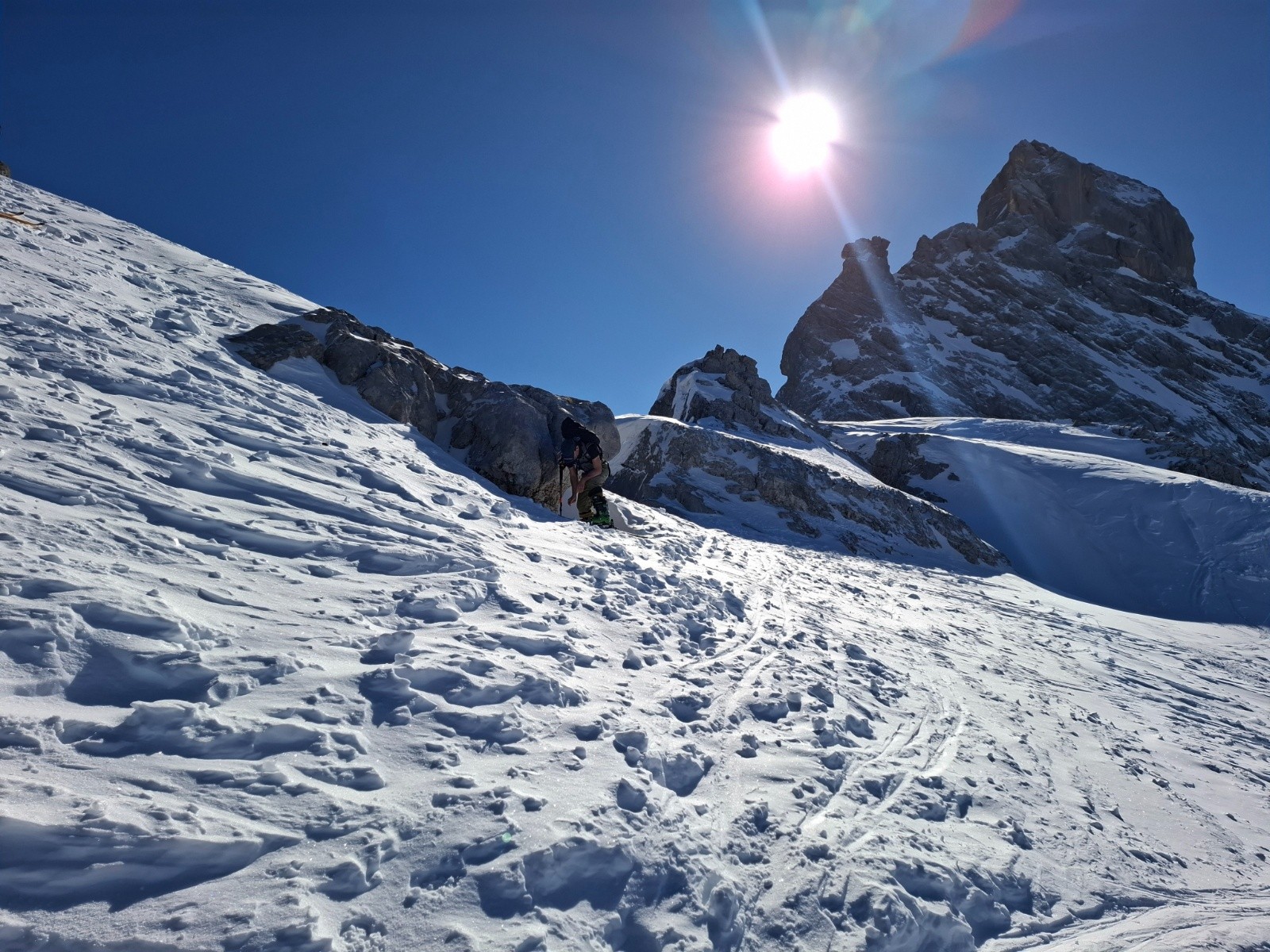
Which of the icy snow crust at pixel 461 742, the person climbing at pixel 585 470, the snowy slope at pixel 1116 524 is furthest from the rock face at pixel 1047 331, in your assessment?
the icy snow crust at pixel 461 742

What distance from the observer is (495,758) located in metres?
3.83

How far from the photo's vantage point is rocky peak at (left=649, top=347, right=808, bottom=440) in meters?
28.8

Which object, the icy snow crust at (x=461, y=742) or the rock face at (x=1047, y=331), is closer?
the icy snow crust at (x=461, y=742)

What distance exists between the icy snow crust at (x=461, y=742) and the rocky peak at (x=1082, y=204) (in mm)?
124017

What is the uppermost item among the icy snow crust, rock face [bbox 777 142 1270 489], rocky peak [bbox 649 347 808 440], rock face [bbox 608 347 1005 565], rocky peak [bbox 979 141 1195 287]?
rocky peak [bbox 979 141 1195 287]

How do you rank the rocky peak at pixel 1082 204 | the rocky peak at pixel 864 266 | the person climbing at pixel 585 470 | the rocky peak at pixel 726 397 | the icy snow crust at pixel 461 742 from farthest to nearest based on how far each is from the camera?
the rocky peak at pixel 1082 204, the rocky peak at pixel 864 266, the rocky peak at pixel 726 397, the person climbing at pixel 585 470, the icy snow crust at pixel 461 742

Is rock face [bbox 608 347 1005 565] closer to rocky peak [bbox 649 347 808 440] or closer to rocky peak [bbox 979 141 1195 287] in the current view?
rocky peak [bbox 649 347 808 440]

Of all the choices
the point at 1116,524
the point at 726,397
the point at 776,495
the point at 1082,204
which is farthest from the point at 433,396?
the point at 1082,204

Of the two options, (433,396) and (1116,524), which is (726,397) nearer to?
(1116,524)

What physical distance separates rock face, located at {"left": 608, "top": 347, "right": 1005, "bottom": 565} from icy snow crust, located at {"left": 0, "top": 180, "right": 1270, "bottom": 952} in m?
10.6

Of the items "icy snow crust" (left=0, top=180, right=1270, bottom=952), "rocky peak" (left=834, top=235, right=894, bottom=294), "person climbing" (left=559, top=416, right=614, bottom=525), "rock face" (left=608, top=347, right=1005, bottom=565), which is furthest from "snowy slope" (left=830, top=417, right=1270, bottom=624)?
"rocky peak" (left=834, top=235, right=894, bottom=294)

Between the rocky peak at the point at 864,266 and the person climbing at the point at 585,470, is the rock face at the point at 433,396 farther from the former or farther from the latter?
the rocky peak at the point at 864,266

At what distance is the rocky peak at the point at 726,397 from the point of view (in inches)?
1132

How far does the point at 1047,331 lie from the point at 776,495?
81.0 metres
